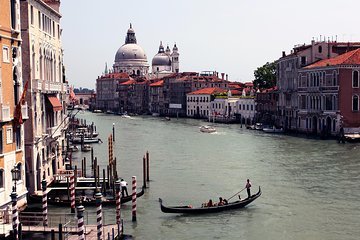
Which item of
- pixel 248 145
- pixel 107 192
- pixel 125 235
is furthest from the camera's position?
pixel 248 145

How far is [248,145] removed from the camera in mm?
29703

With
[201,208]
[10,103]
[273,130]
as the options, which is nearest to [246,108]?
[273,130]

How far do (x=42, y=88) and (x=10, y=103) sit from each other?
10.7 feet

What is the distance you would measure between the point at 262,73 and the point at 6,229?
147 feet

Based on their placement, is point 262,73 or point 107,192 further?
point 262,73

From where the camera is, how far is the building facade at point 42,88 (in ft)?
45.0

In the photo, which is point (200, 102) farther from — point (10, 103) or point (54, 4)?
point (10, 103)

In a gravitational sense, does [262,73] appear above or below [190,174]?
above

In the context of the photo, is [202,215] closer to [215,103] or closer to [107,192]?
[107,192]

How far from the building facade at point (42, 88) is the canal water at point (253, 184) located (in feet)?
4.97

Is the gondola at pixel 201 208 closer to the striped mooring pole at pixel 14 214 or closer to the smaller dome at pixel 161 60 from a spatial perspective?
the striped mooring pole at pixel 14 214

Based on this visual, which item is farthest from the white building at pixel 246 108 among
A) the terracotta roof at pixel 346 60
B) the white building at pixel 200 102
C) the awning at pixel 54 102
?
the awning at pixel 54 102

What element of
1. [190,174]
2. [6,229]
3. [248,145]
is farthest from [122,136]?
[6,229]

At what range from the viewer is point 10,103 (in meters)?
11.5
